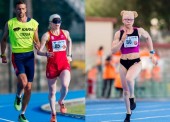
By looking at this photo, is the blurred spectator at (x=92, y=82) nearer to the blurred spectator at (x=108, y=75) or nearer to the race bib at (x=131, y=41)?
the blurred spectator at (x=108, y=75)

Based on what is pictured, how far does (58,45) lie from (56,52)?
0.09 metres

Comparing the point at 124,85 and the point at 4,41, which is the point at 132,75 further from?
the point at 4,41

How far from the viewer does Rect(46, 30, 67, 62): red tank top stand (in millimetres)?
6789

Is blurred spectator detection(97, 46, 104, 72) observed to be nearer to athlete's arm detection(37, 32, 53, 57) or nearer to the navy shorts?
the navy shorts

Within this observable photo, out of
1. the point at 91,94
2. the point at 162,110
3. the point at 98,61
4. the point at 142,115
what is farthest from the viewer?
the point at 98,61

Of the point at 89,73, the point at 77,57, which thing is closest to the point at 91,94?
the point at 89,73

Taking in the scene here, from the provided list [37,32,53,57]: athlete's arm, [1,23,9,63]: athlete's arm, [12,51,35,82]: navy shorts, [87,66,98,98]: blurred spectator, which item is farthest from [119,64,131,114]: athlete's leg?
[87,66,98,98]: blurred spectator

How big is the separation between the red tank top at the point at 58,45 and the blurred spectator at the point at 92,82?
840 cm

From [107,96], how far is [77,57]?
7.12ft

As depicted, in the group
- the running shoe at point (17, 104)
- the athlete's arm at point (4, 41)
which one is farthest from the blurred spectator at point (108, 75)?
the athlete's arm at point (4, 41)

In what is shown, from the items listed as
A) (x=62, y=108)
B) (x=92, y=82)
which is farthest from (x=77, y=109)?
(x=92, y=82)

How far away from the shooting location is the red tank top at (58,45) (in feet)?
22.3

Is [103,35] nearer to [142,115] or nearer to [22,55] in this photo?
[142,115]

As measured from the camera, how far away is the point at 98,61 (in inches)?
665
